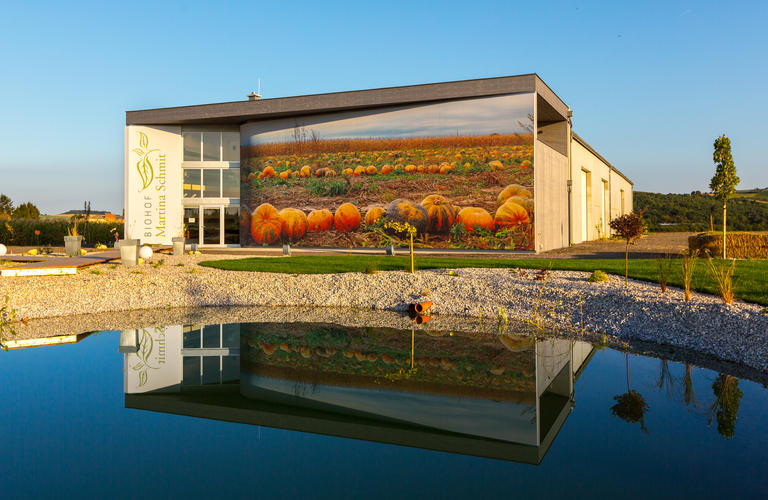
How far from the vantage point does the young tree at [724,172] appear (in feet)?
55.6

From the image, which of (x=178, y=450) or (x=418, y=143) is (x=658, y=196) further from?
(x=178, y=450)

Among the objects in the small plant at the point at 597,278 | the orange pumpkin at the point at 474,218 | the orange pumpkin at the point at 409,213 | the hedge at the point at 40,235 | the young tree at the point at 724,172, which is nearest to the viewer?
the small plant at the point at 597,278

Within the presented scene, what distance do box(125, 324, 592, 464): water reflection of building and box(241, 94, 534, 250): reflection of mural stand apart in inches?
572

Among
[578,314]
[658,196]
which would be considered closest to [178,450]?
[578,314]

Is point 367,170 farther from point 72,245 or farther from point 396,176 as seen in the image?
point 72,245

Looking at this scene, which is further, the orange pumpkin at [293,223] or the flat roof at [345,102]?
the orange pumpkin at [293,223]

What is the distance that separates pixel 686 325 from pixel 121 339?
31.3ft

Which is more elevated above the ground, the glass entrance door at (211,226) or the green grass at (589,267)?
the glass entrance door at (211,226)

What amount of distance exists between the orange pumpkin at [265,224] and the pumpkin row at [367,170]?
5.99 ft

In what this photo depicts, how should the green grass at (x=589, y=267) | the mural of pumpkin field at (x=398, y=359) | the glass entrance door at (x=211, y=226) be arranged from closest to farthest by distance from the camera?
1. the mural of pumpkin field at (x=398, y=359)
2. the green grass at (x=589, y=267)
3. the glass entrance door at (x=211, y=226)

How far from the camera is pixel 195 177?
1217 inches

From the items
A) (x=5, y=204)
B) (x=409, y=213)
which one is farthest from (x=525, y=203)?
(x=5, y=204)

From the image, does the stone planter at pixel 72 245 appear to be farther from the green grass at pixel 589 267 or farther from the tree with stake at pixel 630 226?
the tree with stake at pixel 630 226

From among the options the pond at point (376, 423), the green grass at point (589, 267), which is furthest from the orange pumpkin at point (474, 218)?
the pond at point (376, 423)
